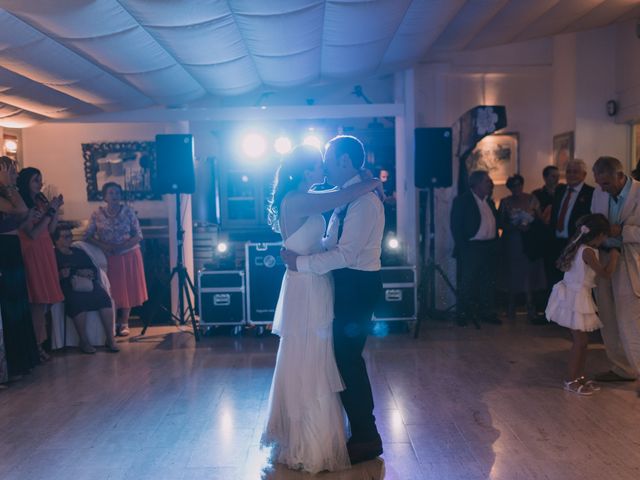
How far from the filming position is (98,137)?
8.95 m

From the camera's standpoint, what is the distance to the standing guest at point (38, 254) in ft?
17.9

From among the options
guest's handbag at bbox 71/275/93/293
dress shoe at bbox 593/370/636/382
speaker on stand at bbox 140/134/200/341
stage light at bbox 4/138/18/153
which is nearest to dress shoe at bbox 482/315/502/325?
dress shoe at bbox 593/370/636/382

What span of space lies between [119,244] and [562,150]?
195 inches

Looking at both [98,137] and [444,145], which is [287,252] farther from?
[98,137]

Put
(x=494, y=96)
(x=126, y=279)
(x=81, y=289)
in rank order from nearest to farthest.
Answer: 1. (x=81, y=289)
2. (x=126, y=279)
3. (x=494, y=96)

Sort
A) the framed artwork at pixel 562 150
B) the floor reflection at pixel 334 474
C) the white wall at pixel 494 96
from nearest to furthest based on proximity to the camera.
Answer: the floor reflection at pixel 334 474
the framed artwork at pixel 562 150
the white wall at pixel 494 96

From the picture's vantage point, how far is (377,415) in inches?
163

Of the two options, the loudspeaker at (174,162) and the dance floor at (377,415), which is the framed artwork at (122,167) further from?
the dance floor at (377,415)

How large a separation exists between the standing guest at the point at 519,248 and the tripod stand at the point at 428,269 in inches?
26.4

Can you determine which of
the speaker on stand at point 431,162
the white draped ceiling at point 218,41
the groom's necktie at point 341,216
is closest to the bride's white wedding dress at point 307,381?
the groom's necktie at point 341,216

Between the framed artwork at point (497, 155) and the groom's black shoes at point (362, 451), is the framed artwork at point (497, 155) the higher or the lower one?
the higher one

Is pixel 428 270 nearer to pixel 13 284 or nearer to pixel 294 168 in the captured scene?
pixel 294 168

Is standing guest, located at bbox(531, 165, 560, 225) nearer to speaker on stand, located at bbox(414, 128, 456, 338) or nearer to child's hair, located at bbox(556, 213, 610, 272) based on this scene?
speaker on stand, located at bbox(414, 128, 456, 338)

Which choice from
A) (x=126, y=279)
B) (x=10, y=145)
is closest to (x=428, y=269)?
(x=126, y=279)
